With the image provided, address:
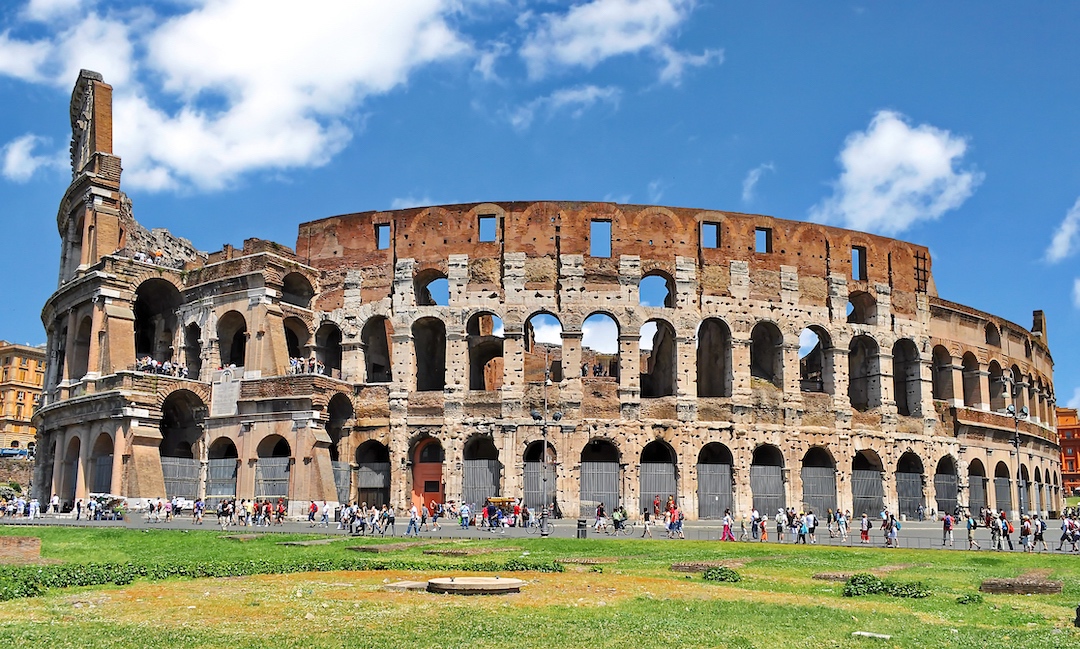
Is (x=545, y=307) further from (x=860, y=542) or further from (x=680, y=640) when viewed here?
(x=680, y=640)

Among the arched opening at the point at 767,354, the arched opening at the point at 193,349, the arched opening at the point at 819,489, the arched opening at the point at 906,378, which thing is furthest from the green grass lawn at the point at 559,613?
the arched opening at the point at 906,378

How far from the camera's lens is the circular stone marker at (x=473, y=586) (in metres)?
14.9

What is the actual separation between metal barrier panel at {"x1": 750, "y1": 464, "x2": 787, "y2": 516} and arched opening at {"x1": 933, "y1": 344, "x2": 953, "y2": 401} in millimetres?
10965

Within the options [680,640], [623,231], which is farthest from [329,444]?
[680,640]

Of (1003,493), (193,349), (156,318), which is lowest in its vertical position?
(1003,493)

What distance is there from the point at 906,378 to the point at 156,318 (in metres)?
35.2

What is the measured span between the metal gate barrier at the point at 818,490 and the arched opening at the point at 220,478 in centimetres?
2353

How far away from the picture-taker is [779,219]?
45.1 meters

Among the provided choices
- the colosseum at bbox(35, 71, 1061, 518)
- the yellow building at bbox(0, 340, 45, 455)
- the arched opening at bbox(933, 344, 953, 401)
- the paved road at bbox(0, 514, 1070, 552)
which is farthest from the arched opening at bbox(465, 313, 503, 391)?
the yellow building at bbox(0, 340, 45, 455)

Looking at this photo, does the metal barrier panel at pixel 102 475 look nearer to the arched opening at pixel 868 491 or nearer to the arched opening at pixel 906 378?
the arched opening at pixel 868 491

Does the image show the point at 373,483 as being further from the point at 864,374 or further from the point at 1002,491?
the point at 1002,491

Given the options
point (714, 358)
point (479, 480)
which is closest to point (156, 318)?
point (479, 480)

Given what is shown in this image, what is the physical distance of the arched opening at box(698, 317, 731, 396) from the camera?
4394cm

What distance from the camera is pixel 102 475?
4078 cm
